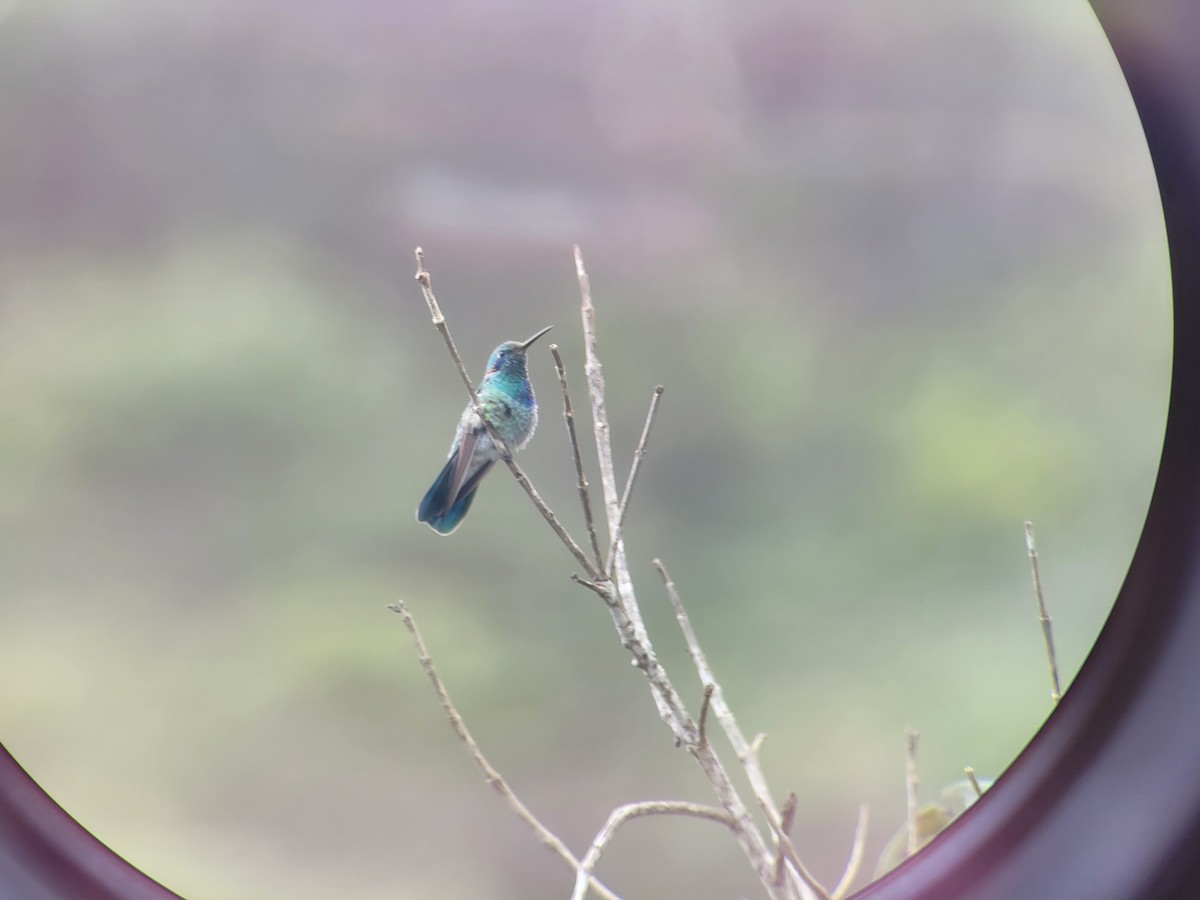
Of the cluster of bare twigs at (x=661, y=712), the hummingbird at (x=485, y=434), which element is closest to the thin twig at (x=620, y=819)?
the cluster of bare twigs at (x=661, y=712)

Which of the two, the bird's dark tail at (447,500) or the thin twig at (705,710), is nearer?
the thin twig at (705,710)

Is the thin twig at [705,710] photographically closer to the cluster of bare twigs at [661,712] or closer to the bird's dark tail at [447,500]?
the cluster of bare twigs at [661,712]

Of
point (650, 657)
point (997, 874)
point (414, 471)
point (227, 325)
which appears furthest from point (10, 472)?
point (997, 874)

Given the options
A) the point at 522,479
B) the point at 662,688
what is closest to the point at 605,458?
the point at 522,479

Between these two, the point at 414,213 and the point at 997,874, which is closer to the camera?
the point at 997,874

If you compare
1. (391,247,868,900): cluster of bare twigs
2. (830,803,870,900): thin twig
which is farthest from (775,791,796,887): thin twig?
(830,803,870,900): thin twig

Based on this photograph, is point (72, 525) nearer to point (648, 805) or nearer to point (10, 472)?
point (10, 472)

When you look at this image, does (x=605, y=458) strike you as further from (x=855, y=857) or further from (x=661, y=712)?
(x=855, y=857)
